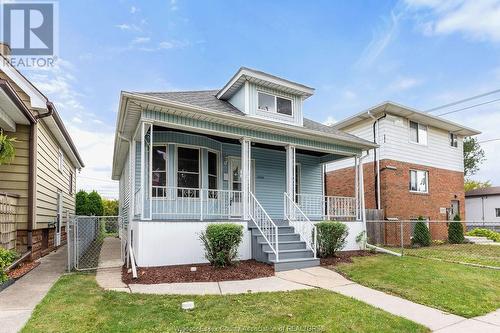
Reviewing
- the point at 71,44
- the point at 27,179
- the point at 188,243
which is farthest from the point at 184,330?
the point at 71,44

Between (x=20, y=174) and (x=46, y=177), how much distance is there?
87.7 inches

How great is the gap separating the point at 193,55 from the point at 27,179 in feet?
38.6

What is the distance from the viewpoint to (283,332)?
173 inches

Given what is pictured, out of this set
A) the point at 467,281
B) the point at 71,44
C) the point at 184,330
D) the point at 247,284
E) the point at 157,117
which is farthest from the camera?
the point at 71,44

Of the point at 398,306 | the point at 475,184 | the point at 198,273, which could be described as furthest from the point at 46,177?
the point at 475,184

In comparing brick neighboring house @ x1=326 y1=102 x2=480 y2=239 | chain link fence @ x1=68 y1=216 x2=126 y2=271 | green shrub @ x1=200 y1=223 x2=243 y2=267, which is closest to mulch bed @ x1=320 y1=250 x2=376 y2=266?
green shrub @ x1=200 y1=223 x2=243 y2=267

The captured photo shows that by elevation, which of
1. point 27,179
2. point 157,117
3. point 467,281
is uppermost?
point 157,117

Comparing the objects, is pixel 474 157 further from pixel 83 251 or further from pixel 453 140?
pixel 83 251

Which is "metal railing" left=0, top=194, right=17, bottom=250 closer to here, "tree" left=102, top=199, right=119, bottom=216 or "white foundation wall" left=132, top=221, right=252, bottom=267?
"white foundation wall" left=132, top=221, right=252, bottom=267

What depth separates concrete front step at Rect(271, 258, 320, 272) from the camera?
8.43 metres

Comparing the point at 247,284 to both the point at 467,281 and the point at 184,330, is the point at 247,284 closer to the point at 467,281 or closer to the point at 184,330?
the point at 184,330

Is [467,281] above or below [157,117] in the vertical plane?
below

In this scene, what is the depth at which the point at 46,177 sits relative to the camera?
1130 cm

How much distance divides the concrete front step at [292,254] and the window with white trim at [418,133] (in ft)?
36.8
